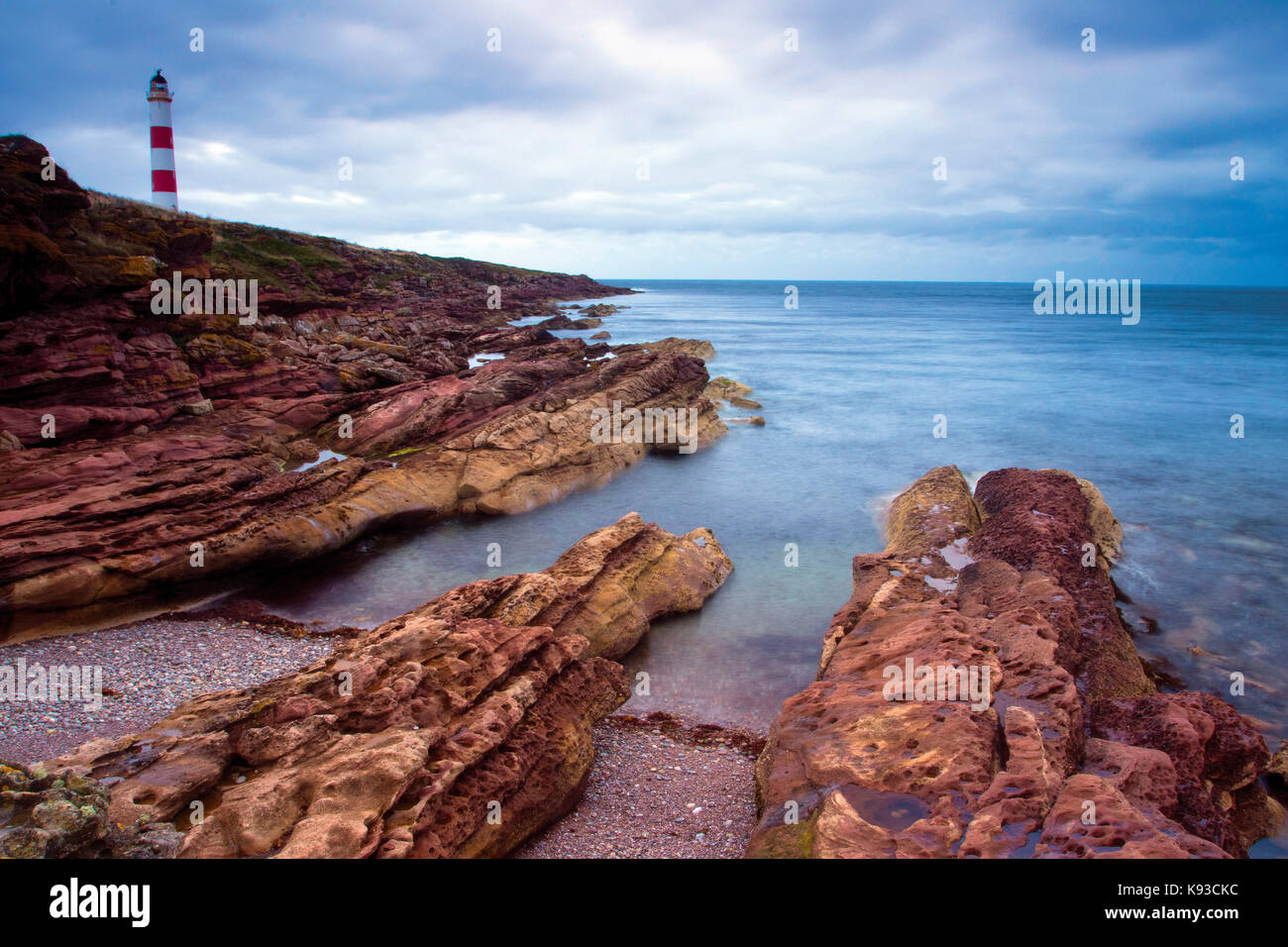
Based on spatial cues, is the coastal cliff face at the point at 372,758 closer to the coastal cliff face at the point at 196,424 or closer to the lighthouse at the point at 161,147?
the coastal cliff face at the point at 196,424

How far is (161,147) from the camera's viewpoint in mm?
43375

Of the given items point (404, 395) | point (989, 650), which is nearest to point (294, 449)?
point (404, 395)

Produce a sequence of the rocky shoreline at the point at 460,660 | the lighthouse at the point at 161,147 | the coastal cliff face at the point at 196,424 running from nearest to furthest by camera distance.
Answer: the rocky shoreline at the point at 460,660 < the coastal cliff face at the point at 196,424 < the lighthouse at the point at 161,147

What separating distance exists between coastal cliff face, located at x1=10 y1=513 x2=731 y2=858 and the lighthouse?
4627 centimetres

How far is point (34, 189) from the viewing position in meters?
19.5

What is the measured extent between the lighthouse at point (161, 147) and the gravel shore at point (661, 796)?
48563 millimetres

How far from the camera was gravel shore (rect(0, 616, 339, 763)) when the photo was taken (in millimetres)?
9250

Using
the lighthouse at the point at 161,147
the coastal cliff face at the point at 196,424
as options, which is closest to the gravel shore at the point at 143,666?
the coastal cliff face at the point at 196,424

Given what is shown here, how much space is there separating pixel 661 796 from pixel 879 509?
15.1 meters

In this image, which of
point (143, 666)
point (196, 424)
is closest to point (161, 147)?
point (196, 424)

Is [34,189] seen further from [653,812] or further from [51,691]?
[653,812]

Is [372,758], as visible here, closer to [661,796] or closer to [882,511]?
[661,796]

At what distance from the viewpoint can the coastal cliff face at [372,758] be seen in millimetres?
6129
